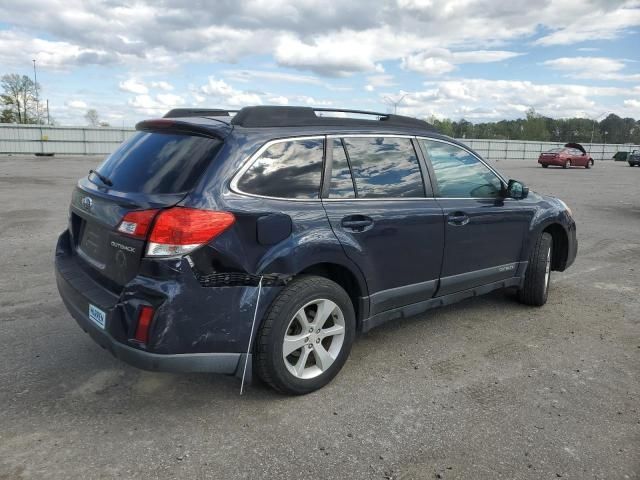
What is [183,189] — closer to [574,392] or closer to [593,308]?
[574,392]

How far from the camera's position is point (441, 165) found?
4.18 meters

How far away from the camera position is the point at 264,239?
3012 mm

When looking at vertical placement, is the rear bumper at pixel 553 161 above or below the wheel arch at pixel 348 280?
above

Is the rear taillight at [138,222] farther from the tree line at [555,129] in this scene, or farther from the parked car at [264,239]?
the tree line at [555,129]

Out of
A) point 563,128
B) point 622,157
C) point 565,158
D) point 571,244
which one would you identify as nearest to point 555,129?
point 563,128

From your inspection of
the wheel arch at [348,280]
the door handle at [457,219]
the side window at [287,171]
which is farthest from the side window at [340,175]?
the door handle at [457,219]

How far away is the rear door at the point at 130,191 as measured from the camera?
2.92 metres

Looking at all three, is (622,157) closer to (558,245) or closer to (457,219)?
(558,245)

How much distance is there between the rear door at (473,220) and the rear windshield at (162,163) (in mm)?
1803

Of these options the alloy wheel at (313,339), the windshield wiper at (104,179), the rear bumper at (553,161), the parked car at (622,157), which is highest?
the parked car at (622,157)

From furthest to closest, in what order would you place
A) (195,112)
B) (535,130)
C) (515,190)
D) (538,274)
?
(535,130), (538,274), (515,190), (195,112)

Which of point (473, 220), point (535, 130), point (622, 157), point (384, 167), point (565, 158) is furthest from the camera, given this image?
point (535, 130)

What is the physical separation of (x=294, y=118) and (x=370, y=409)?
1883 millimetres

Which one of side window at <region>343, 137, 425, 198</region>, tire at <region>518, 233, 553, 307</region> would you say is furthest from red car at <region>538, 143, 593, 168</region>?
side window at <region>343, 137, 425, 198</region>
